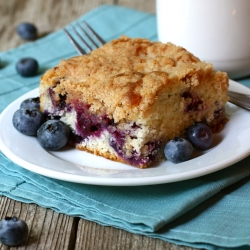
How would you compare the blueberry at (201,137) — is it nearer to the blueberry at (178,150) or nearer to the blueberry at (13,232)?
the blueberry at (178,150)

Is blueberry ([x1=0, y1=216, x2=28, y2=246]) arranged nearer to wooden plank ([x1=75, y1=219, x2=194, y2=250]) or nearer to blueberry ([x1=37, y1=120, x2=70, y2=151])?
wooden plank ([x1=75, y1=219, x2=194, y2=250])

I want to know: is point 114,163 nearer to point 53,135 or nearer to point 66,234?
point 53,135

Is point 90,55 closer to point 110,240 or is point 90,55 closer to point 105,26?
point 110,240

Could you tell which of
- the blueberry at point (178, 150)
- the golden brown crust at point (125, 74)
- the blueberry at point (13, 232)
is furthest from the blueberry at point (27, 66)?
the blueberry at point (13, 232)

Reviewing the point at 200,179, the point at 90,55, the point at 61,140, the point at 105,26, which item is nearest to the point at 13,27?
the point at 105,26

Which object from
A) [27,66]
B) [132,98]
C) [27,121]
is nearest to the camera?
[132,98]

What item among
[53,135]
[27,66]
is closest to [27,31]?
[27,66]

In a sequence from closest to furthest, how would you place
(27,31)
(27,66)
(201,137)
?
(201,137)
(27,66)
(27,31)
